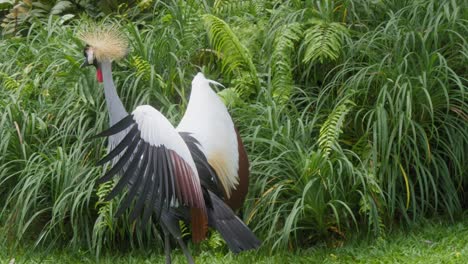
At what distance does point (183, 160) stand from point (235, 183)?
29.5 inches

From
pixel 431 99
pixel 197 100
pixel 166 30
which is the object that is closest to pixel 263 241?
pixel 197 100

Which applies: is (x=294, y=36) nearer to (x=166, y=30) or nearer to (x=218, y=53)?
(x=218, y=53)

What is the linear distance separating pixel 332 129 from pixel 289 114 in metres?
0.62

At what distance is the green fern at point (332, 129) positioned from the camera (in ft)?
19.1

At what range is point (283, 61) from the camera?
21.4ft

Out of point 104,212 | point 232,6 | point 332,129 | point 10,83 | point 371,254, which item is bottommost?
point 371,254

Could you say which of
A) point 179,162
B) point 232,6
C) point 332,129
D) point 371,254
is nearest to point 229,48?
point 232,6

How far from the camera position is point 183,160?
4.82 metres

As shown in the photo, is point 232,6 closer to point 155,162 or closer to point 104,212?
point 104,212

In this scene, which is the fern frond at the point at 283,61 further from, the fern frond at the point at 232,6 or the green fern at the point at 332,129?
the fern frond at the point at 232,6

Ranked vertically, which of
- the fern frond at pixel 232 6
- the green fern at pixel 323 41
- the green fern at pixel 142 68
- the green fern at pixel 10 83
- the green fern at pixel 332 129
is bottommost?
the green fern at pixel 332 129

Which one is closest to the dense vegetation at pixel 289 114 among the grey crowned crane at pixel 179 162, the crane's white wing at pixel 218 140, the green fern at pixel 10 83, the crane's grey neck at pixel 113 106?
the green fern at pixel 10 83

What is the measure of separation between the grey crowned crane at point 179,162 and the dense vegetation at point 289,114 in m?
0.48

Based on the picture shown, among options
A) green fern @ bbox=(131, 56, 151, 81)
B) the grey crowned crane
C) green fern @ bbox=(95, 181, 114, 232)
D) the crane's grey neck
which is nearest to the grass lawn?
green fern @ bbox=(95, 181, 114, 232)
